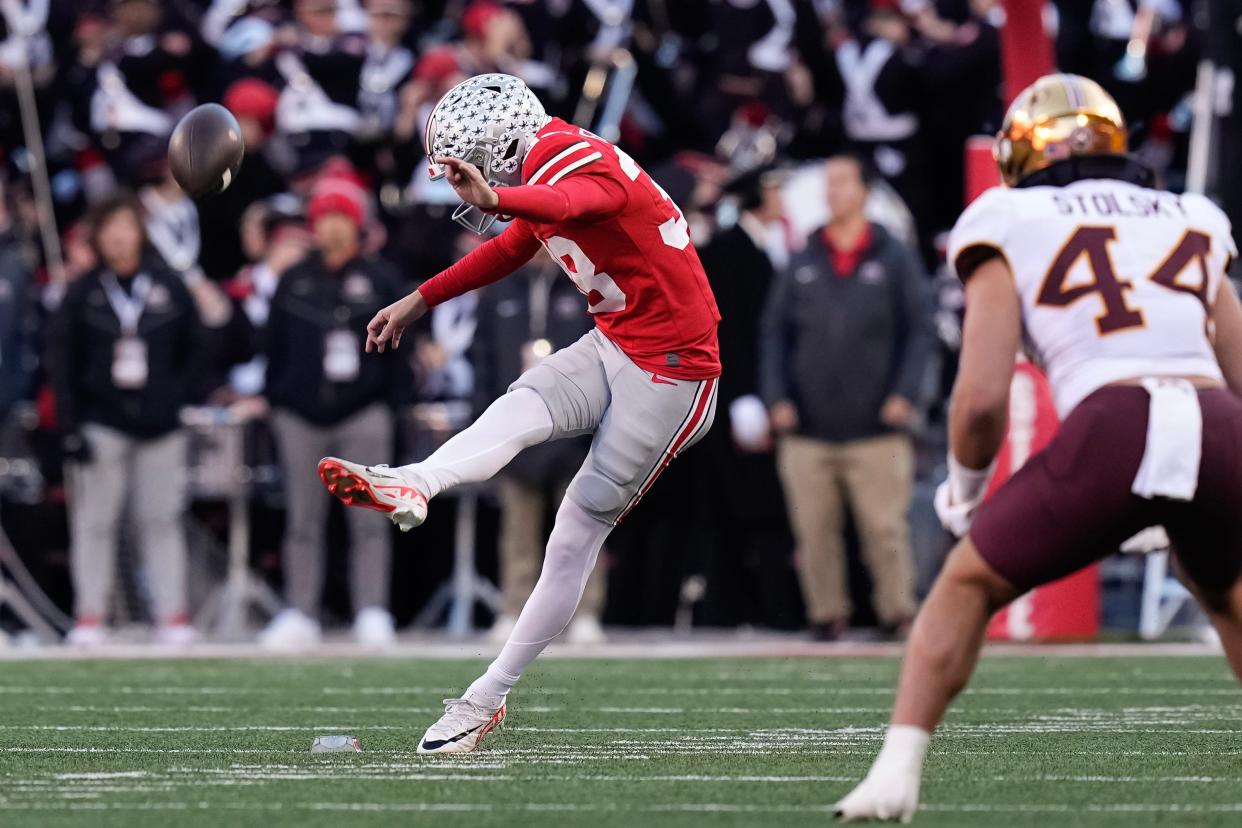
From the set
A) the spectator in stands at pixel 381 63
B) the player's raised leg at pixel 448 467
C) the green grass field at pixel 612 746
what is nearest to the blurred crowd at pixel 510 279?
the spectator in stands at pixel 381 63

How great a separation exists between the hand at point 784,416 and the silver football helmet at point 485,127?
4.91 meters

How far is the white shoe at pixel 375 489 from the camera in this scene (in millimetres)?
5660

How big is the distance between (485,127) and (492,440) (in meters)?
0.89

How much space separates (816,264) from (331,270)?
255cm

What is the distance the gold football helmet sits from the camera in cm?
489

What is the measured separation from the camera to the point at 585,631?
37.1ft

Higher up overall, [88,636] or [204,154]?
[204,154]

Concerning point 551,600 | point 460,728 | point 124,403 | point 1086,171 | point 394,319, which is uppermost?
point 1086,171

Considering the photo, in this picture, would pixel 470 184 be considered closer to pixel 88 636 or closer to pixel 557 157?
pixel 557 157

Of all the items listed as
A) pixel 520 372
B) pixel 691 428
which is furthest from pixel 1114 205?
pixel 520 372

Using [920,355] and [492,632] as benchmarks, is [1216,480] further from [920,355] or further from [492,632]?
[492,632]

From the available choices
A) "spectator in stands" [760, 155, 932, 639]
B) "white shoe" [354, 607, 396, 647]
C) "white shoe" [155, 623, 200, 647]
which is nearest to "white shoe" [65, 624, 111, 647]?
"white shoe" [155, 623, 200, 647]

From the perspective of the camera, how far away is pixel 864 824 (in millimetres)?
4480

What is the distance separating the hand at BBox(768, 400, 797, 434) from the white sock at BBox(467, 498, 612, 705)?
487 cm
